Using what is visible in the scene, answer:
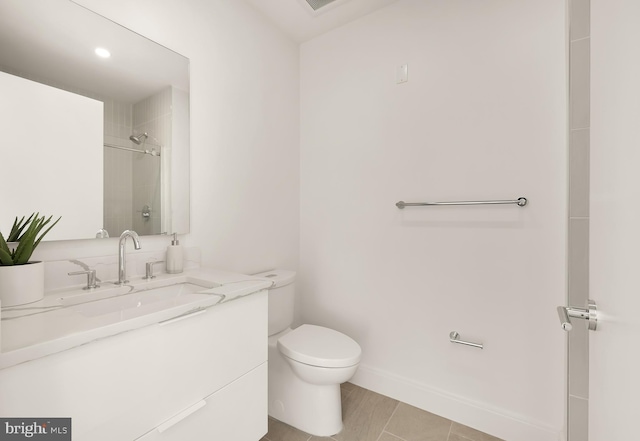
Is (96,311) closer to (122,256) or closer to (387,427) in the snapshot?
(122,256)

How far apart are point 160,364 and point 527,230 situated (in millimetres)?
1587

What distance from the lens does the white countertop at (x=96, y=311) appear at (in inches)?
24.2

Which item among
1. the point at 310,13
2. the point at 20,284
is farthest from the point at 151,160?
the point at 310,13

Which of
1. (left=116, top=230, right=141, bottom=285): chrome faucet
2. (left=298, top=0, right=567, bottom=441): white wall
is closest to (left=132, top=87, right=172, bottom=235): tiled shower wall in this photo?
(left=116, top=230, right=141, bottom=285): chrome faucet

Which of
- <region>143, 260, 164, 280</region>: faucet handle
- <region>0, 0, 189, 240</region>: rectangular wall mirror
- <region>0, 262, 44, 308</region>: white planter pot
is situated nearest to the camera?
<region>0, 262, 44, 308</region>: white planter pot

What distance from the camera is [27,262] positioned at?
2.95 feet

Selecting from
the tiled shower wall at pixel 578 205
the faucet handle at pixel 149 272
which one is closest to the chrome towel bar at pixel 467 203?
the tiled shower wall at pixel 578 205

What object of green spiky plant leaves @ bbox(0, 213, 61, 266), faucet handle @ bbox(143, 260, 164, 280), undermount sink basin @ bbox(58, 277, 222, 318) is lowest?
undermount sink basin @ bbox(58, 277, 222, 318)

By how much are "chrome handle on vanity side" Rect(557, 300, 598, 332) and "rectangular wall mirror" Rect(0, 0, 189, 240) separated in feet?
4.77

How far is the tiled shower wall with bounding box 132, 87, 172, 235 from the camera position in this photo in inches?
49.7

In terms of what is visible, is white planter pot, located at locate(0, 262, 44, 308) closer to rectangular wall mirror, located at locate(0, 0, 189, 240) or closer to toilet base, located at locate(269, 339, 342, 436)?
rectangular wall mirror, located at locate(0, 0, 189, 240)
